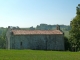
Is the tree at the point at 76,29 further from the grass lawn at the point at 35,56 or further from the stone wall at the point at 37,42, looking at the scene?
the grass lawn at the point at 35,56

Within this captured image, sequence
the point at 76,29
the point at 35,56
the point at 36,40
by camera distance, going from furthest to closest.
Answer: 1. the point at 36,40
2. the point at 76,29
3. the point at 35,56

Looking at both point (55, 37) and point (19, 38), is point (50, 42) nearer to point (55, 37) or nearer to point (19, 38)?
point (55, 37)

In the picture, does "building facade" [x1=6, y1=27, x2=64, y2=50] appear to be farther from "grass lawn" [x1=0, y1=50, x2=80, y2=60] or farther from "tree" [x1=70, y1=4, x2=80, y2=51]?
"grass lawn" [x1=0, y1=50, x2=80, y2=60]

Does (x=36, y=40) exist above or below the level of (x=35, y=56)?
above

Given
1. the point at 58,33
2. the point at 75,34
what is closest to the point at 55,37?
the point at 58,33

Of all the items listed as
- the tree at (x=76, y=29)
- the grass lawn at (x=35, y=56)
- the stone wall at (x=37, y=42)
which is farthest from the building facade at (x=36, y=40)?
the grass lawn at (x=35, y=56)

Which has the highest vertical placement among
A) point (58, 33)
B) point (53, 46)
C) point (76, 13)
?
point (76, 13)

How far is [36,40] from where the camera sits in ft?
212

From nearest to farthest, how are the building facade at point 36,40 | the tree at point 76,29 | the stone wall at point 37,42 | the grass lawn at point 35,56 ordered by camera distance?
the grass lawn at point 35,56 < the tree at point 76,29 < the stone wall at point 37,42 < the building facade at point 36,40

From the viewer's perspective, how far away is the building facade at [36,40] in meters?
63.1

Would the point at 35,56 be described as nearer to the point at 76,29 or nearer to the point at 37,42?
the point at 76,29

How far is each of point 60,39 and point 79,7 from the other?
13287 mm

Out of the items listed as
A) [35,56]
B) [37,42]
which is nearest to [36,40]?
[37,42]

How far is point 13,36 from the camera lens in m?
63.2
